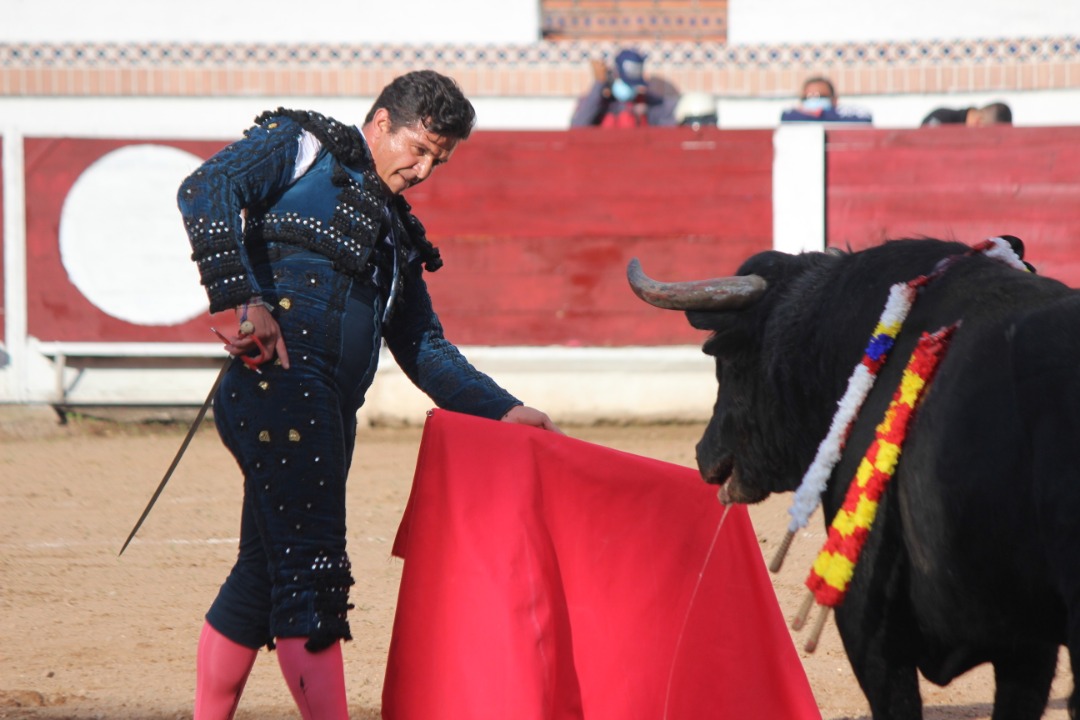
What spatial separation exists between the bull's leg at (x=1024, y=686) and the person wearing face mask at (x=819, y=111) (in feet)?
18.2

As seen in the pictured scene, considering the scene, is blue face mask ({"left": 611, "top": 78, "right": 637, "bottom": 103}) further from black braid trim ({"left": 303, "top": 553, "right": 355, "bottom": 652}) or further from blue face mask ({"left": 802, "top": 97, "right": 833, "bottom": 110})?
black braid trim ({"left": 303, "top": 553, "right": 355, "bottom": 652})

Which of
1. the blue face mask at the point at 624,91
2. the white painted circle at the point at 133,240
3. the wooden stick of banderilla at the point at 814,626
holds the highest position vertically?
the blue face mask at the point at 624,91

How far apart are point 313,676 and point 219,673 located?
0.65 feet

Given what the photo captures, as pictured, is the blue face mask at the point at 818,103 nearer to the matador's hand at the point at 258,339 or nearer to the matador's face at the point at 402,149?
the matador's face at the point at 402,149

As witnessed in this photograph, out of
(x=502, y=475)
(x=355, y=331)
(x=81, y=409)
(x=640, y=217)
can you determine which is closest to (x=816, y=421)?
(x=502, y=475)

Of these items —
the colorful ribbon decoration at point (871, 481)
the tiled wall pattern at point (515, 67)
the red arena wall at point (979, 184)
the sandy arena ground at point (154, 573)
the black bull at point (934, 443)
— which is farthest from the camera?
the tiled wall pattern at point (515, 67)

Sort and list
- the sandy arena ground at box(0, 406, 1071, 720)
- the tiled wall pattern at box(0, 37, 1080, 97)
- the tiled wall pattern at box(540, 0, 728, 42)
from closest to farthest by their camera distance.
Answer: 1. the sandy arena ground at box(0, 406, 1071, 720)
2. the tiled wall pattern at box(0, 37, 1080, 97)
3. the tiled wall pattern at box(540, 0, 728, 42)

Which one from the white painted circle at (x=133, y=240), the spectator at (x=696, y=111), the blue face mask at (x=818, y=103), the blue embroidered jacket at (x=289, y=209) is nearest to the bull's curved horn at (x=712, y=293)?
the blue embroidered jacket at (x=289, y=209)

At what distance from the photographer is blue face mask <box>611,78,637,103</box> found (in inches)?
316

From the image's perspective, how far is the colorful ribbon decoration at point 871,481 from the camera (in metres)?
2.10

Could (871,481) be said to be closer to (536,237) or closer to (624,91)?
(536,237)

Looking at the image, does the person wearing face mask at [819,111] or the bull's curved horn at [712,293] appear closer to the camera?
the bull's curved horn at [712,293]

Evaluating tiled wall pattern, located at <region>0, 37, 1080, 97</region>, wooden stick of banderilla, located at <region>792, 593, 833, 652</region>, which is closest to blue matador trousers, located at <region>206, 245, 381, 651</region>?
wooden stick of banderilla, located at <region>792, 593, 833, 652</region>

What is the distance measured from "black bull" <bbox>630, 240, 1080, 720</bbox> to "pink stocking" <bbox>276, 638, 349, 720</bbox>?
0.80 m
